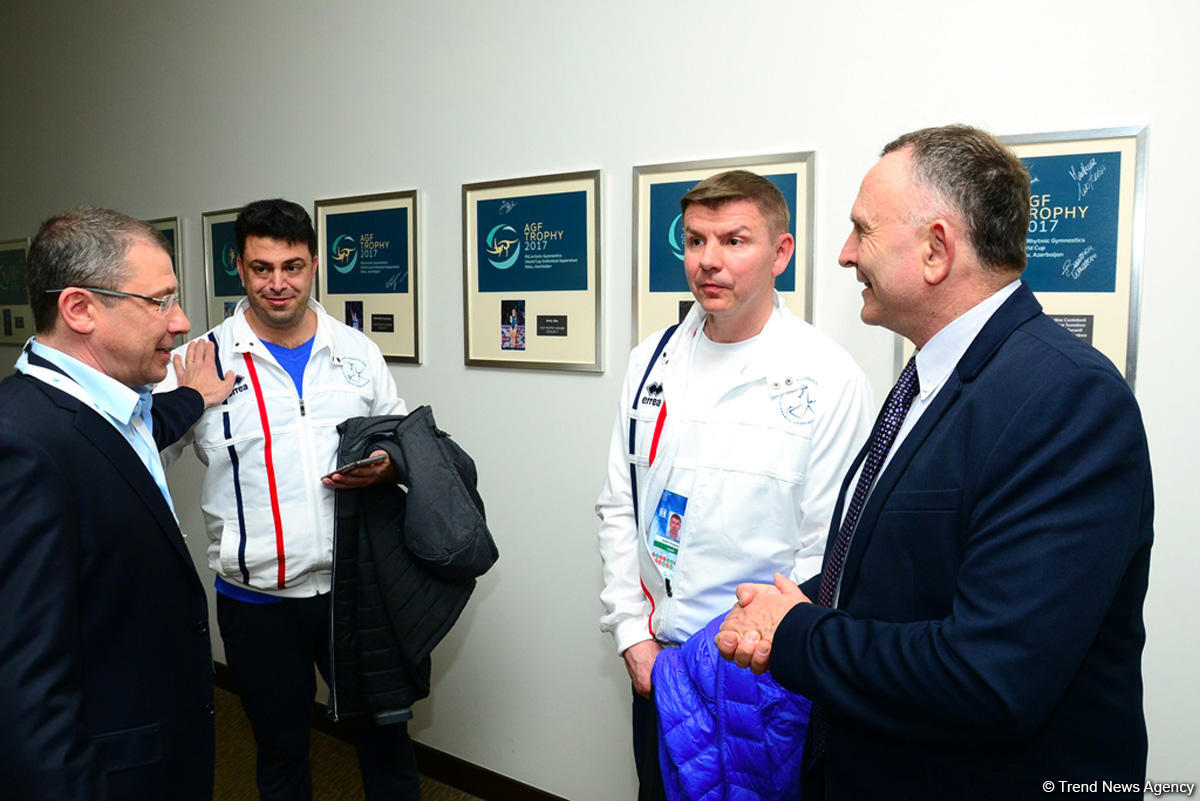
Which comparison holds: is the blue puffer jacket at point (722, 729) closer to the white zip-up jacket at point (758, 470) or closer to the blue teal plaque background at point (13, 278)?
the white zip-up jacket at point (758, 470)

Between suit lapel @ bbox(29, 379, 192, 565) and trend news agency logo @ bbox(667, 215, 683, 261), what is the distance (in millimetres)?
1418

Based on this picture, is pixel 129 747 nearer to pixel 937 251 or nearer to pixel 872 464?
pixel 872 464

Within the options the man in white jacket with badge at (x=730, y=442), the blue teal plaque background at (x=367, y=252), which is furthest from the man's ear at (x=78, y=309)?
the blue teal plaque background at (x=367, y=252)

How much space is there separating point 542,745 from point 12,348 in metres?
3.82

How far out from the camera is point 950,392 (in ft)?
3.61

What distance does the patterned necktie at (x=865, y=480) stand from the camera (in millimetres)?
1234

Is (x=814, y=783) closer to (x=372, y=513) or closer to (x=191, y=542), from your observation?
(x=372, y=513)

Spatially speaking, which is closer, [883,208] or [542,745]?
[883,208]

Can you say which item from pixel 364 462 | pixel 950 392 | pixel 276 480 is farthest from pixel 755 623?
pixel 276 480

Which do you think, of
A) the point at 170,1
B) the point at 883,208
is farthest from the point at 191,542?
the point at 883,208

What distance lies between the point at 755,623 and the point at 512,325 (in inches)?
64.3

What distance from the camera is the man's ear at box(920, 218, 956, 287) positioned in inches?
44.2

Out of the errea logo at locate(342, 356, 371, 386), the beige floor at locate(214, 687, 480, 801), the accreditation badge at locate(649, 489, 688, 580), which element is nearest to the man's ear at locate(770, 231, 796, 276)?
the accreditation badge at locate(649, 489, 688, 580)

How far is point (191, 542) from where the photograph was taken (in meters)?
3.63
